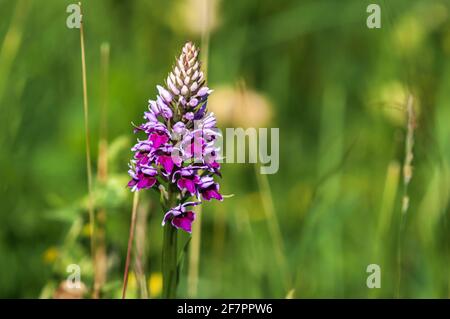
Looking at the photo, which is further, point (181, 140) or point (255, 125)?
point (255, 125)

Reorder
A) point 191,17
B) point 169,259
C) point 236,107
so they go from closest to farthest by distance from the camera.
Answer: point 169,259 < point 236,107 < point 191,17

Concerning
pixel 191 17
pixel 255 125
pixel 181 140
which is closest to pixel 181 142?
pixel 181 140

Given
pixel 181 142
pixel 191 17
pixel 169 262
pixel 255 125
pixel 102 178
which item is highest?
pixel 191 17

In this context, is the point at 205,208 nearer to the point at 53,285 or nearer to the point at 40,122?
the point at 40,122

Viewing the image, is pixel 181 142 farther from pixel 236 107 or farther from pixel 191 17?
pixel 191 17

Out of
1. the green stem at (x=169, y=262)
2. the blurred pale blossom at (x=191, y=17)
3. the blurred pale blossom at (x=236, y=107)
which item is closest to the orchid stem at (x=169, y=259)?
the green stem at (x=169, y=262)

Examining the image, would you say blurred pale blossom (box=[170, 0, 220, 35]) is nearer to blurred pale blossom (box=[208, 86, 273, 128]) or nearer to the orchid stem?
blurred pale blossom (box=[208, 86, 273, 128])
